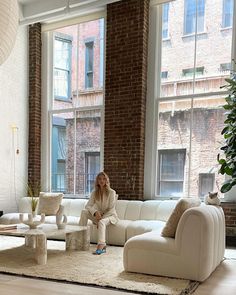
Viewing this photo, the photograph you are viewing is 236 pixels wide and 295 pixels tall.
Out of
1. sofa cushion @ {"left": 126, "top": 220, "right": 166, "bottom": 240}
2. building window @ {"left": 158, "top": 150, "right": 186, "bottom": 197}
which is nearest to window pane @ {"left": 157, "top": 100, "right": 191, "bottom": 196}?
building window @ {"left": 158, "top": 150, "right": 186, "bottom": 197}

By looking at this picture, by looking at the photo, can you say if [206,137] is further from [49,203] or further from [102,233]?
[49,203]

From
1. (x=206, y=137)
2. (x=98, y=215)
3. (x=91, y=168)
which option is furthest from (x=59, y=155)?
(x=206, y=137)

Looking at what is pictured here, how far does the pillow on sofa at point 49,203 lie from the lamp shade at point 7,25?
394 centimetres

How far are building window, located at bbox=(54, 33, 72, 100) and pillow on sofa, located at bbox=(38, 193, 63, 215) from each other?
2.10 m

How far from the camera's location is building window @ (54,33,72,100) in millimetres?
6887

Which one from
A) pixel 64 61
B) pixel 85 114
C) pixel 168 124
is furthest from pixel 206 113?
pixel 64 61

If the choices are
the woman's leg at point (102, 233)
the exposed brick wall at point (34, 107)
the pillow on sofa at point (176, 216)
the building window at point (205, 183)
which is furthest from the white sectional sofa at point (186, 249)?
the exposed brick wall at point (34, 107)

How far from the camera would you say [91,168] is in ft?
21.4

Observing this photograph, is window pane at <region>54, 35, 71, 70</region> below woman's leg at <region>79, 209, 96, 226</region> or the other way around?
the other way around

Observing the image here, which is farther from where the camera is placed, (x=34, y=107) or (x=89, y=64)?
(x=34, y=107)

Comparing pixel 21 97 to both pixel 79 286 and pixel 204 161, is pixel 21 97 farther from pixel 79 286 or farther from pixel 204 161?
pixel 79 286

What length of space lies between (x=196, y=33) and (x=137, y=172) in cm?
252

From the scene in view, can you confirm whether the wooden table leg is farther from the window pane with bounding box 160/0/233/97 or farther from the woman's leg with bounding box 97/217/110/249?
the window pane with bounding box 160/0/233/97

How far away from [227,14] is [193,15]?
0.57m
